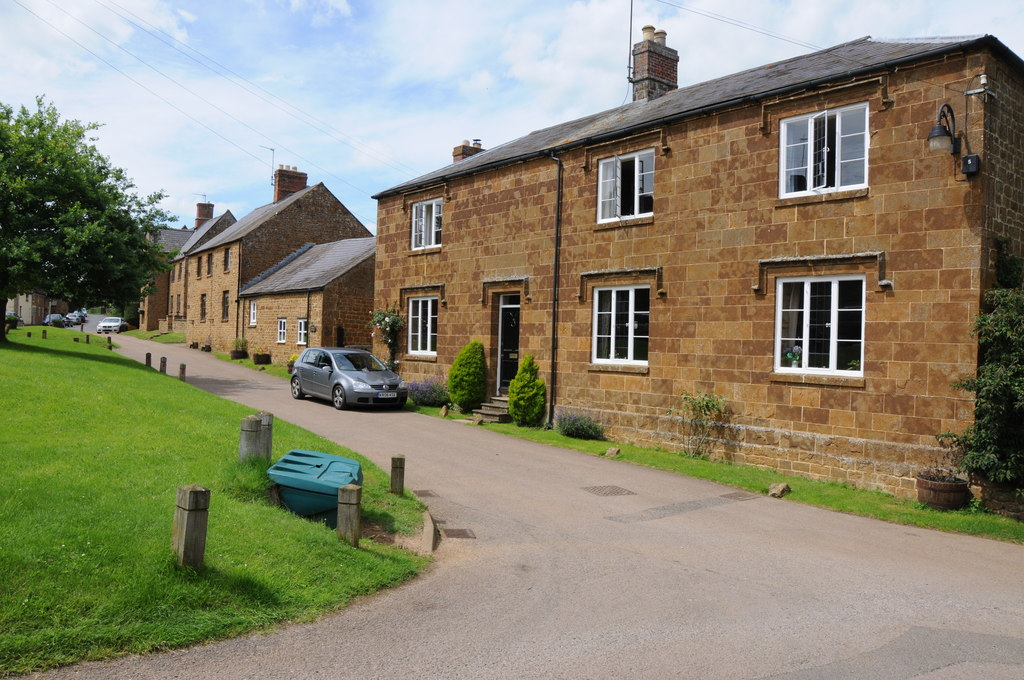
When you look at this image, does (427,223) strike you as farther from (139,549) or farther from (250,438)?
(139,549)

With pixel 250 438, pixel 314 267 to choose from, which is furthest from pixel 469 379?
pixel 314 267

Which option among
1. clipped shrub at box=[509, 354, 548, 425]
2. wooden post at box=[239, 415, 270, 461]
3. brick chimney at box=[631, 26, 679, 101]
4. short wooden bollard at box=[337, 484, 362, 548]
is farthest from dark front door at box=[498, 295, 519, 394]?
short wooden bollard at box=[337, 484, 362, 548]

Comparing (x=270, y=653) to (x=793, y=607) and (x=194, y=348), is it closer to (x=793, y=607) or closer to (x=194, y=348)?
(x=793, y=607)

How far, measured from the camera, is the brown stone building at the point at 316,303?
29719 mm

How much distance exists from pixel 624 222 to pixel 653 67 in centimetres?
654

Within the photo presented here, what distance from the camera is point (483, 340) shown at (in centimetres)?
1998

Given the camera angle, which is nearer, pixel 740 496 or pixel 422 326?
pixel 740 496

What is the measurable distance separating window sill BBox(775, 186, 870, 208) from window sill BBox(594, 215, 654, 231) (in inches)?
120

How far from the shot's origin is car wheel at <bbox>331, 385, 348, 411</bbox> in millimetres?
19578

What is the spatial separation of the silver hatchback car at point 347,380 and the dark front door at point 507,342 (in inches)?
112

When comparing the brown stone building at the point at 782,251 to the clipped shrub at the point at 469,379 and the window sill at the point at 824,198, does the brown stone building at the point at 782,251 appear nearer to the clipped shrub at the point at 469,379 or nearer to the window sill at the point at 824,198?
the window sill at the point at 824,198

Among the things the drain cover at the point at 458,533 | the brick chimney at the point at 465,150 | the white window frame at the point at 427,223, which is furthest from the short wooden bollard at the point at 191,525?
the brick chimney at the point at 465,150

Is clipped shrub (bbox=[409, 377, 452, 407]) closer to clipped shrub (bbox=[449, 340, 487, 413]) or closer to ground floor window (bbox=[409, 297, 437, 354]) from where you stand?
clipped shrub (bbox=[449, 340, 487, 413])

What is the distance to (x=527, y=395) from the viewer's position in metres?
17.7
